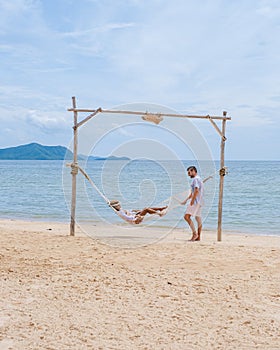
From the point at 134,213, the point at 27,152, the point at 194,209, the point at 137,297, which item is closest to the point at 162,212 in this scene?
the point at 134,213

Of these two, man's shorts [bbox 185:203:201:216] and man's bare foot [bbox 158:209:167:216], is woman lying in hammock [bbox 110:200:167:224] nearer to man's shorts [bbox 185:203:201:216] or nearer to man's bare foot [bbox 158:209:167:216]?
man's bare foot [bbox 158:209:167:216]

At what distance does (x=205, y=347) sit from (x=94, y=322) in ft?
2.79

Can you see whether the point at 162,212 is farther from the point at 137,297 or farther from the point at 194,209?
the point at 137,297

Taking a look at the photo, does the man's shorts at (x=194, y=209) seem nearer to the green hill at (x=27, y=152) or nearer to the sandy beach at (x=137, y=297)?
the sandy beach at (x=137, y=297)

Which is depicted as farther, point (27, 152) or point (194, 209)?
point (27, 152)

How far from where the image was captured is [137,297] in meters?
4.05

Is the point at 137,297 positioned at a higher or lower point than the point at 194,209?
lower

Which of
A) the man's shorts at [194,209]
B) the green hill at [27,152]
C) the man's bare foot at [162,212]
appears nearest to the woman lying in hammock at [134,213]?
the man's bare foot at [162,212]

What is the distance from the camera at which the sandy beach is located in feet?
10.4

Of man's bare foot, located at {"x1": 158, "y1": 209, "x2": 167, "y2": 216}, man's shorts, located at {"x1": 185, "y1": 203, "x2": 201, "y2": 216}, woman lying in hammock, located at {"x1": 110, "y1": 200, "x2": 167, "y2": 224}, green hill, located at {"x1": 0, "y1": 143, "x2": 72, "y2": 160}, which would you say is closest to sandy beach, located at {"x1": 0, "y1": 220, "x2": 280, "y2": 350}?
woman lying in hammock, located at {"x1": 110, "y1": 200, "x2": 167, "y2": 224}

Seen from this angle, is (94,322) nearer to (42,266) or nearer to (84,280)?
(84,280)

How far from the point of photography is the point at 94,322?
3.43 m

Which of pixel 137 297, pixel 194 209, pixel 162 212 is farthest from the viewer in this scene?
pixel 194 209

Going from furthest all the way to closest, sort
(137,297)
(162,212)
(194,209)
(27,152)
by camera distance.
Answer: (27,152) → (194,209) → (162,212) → (137,297)
